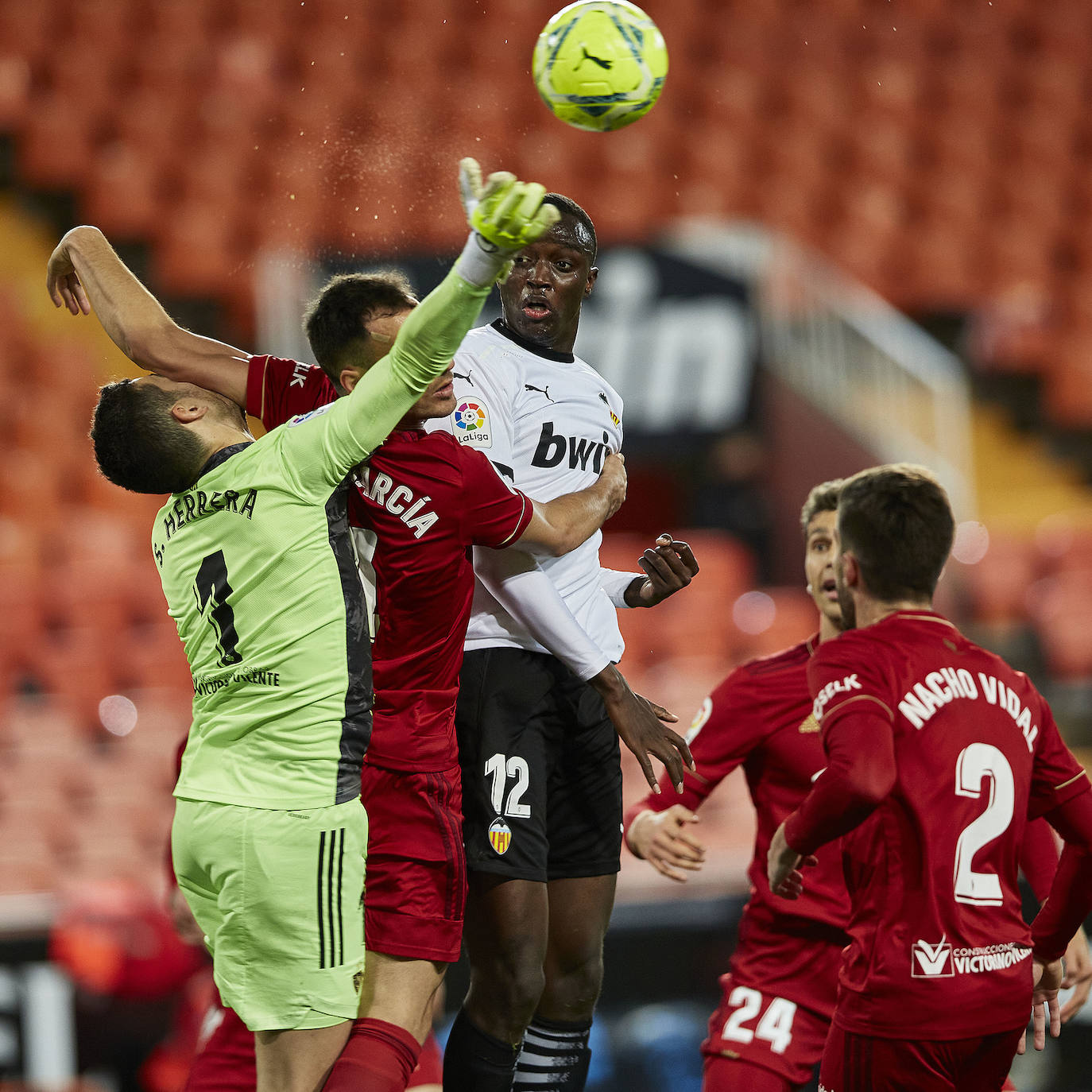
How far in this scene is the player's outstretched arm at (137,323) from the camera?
3168 mm

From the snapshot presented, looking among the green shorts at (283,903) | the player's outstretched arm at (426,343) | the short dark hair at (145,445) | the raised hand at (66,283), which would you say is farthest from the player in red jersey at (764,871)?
the raised hand at (66,283)

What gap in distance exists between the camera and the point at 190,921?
13.0ft

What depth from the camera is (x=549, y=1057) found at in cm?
348

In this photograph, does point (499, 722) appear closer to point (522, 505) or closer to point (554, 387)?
point (522, 505)

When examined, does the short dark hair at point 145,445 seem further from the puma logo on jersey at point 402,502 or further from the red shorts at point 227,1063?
the red shorts at point 227,1063

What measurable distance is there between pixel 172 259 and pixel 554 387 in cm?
845

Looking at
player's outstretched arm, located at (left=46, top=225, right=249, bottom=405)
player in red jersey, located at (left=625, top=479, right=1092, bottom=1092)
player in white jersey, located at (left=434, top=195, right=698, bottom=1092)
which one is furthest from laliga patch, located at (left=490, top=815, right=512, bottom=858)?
player's outstretched arm, located at (left=46, top=225, right=249, bottom=405)

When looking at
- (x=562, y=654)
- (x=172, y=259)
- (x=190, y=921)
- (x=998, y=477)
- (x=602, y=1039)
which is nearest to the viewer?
(x=562, y=654)

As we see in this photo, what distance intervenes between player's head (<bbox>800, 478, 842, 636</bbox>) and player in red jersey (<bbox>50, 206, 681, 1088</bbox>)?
0.85 metres

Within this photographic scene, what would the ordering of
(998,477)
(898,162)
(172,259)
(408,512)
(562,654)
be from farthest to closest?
(898,162) < (998,477) < (172,259) < (562,654) < (408,512)

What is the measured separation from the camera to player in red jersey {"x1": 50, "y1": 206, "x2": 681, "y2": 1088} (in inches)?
119

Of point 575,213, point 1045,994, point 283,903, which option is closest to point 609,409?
point 575,213

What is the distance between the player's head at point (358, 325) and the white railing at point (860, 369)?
696 cm

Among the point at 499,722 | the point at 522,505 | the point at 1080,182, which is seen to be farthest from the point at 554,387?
the point at 1080,182
